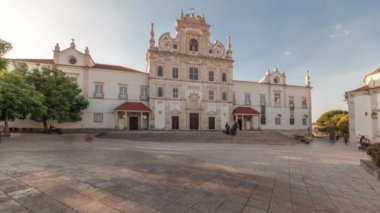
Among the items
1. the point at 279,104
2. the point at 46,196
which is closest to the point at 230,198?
the point at 46,196

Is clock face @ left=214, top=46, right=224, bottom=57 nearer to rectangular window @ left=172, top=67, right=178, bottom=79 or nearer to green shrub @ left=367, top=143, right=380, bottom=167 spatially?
rectangular window @ left=172, top=67, right=178, bottom=79

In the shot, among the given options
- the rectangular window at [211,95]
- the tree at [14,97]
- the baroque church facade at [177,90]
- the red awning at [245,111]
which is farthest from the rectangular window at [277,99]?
the tree at [14,97]

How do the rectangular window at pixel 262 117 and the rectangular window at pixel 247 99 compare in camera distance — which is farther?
the rectangular window at pixel 262 117

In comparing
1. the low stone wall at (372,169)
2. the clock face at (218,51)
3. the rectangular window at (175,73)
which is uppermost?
the clock face at (218,51)

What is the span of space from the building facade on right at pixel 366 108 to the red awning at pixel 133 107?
1068 inches

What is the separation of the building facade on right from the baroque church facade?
13003 mm

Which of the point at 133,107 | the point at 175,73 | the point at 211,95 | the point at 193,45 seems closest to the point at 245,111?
the point at 211,95

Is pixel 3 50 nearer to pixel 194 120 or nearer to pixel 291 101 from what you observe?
pixel 194 120

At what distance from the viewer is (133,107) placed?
1152 inches

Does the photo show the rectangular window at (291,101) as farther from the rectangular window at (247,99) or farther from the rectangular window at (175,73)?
the rectangular window at (175,73)

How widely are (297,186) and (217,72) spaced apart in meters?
30.3

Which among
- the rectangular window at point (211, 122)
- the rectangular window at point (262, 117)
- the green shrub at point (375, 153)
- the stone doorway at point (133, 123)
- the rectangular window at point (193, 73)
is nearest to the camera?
the green shrub at point (375, 153)

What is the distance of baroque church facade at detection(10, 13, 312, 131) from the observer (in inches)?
1136

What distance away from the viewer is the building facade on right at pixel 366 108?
79.2ft
